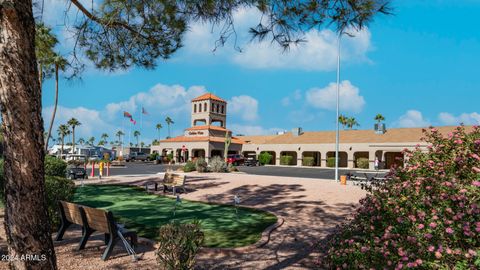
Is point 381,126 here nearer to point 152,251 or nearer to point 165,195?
point 165,195

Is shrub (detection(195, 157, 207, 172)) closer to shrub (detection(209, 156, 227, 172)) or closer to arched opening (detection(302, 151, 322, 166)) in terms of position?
shrub (detection(209, 156, 227, 172))

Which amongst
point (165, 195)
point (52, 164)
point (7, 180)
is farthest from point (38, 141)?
point (52, 164)

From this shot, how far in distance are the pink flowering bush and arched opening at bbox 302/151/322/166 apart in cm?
4200

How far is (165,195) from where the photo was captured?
13898 mm

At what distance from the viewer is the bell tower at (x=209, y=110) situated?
50375 mm

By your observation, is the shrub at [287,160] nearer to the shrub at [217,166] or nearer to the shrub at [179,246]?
the shrub at [217,166]

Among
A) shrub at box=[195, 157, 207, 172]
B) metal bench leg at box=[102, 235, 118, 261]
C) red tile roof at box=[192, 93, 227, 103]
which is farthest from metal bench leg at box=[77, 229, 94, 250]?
red tile roof at box=[192, 93, 227, 103]

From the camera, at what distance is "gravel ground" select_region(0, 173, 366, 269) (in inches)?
234

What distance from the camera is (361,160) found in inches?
1673

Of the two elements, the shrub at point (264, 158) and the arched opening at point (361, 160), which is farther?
the shrub at point (264, 158)

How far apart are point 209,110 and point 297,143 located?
1283 cm

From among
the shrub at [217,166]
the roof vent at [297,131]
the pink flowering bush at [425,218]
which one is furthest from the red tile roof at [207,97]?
the pink flowering bush at [425,218]

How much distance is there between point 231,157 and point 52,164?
30.8m

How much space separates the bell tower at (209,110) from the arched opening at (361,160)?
19012 mm
